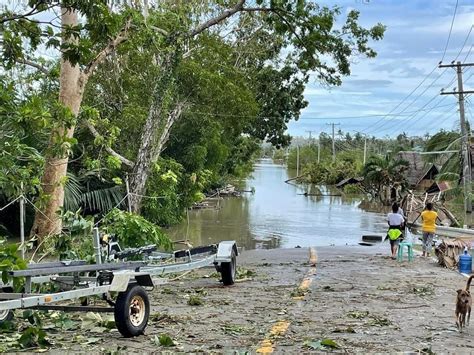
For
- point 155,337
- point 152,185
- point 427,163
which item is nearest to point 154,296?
point 155,337

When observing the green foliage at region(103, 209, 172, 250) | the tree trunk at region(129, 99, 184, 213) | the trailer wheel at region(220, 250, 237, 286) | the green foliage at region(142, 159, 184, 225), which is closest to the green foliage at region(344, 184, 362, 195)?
the green foliage at region(142, 159, 184, 225)

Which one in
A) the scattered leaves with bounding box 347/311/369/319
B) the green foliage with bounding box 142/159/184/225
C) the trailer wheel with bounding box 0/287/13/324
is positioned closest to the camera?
the trailer wheel with bounding box 0/287/13/324

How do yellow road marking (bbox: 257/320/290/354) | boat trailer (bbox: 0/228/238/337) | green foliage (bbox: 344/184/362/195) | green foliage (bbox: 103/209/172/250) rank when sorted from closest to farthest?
1. boat trailer (bbox: 0/228/238/337)
2. yellow road marking (bbox: 257/320/290/354)
3. green foliage (bbox: 103/209/172/250)
4. green foliage (bbox: 344/184/362/195)

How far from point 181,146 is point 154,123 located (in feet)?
42.1

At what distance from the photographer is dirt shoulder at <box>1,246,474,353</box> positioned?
22.1 feet

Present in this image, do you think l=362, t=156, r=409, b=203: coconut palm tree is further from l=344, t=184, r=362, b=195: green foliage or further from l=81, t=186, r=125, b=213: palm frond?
l=81, t=186, r=125, b=213: palm frond

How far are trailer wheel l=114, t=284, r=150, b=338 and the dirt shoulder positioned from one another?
125mm

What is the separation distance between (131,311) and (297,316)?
2.65 m

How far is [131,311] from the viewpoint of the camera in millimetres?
7059

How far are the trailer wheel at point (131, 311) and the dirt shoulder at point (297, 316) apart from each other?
0.41ft

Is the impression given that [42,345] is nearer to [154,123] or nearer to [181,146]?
[154,123]

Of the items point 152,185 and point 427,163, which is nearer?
point 152,185

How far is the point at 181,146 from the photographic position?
116 feet

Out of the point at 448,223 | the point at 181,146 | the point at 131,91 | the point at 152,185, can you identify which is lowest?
the point at 448,223
